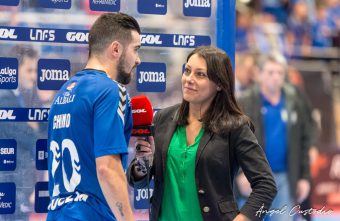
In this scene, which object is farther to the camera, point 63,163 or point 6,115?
point 6,115

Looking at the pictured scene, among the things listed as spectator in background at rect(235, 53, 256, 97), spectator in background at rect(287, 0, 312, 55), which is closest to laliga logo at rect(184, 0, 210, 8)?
spectator in background at rect(235, 53, 256, 97)

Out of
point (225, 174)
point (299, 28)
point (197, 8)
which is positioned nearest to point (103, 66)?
point (225, 174)

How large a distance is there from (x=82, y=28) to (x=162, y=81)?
56cm

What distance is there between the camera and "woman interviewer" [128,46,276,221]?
141 inches

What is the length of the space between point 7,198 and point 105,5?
1.21 metres

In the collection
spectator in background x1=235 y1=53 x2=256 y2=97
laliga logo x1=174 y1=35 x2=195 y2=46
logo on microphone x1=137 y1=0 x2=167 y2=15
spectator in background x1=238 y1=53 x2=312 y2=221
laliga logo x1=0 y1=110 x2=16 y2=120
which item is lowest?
spectator in background x1=238 y1=53 x2=312 y2=221

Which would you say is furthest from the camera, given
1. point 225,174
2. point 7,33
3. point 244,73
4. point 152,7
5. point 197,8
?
point 244,73

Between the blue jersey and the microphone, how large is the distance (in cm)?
15

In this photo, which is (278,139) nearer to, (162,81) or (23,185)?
(162,81)

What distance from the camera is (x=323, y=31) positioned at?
12336mm

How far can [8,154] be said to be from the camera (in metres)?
4.01

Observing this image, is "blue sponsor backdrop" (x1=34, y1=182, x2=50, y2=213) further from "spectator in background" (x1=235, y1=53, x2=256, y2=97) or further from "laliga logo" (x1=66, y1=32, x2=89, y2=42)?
"spectator in background" (x1=235, y1=53, x2=256, y2=97)

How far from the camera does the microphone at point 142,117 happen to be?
3626 millimetres

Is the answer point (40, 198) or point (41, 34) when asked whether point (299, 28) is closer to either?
point (41, 34)
